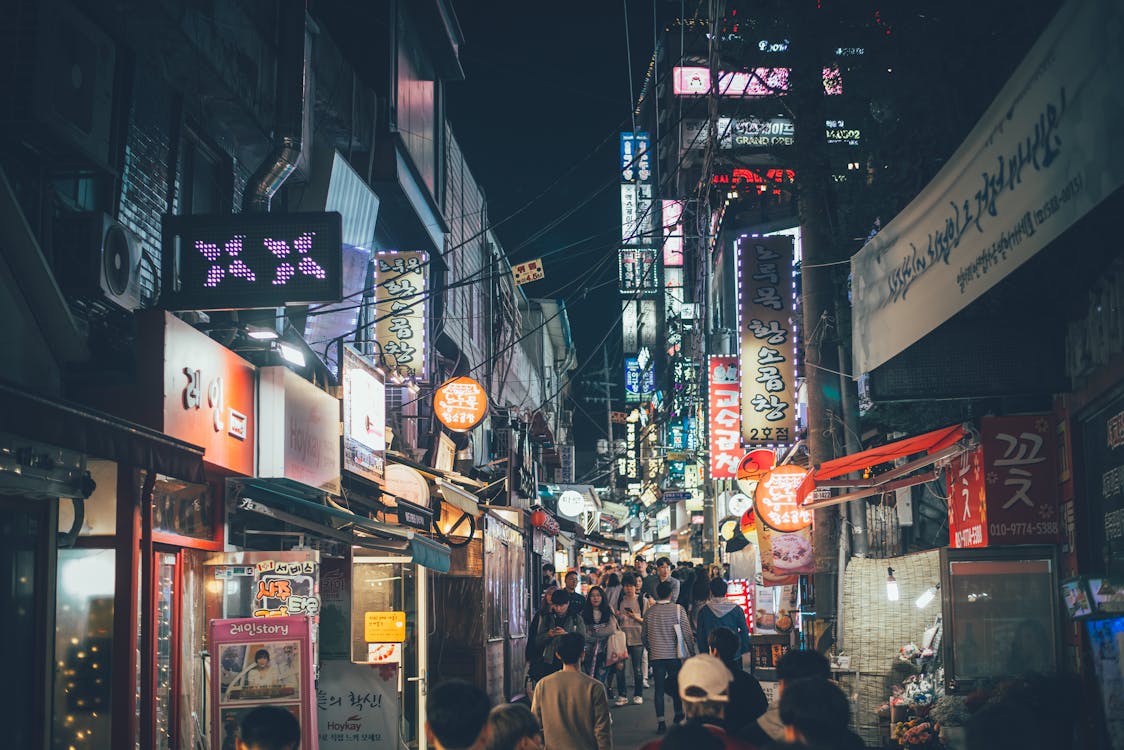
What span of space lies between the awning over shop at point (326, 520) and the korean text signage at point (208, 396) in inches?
12.7

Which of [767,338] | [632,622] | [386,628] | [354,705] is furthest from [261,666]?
[632,622]

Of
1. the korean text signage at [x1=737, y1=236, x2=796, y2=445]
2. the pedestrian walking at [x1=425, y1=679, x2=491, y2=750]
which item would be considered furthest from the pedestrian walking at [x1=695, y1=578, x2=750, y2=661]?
the pedestrian walking at [x1=425, y1=679, x2=491, y2=750]

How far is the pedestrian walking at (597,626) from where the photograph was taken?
19211 mm

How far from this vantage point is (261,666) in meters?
10.2

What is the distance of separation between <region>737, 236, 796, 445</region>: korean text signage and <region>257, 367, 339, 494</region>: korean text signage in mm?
6786

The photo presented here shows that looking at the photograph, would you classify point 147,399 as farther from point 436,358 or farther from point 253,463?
point 436,358

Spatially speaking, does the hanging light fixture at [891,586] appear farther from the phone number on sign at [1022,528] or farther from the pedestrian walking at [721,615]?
the phone number on sign at [1022,528]

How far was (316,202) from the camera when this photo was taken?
15148 mm

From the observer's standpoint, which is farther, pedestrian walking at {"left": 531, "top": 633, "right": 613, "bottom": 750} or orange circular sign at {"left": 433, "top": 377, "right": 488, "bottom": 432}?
orange circular sign at {"left": 433, "top": 377, "right": 488, "bottom": 432}

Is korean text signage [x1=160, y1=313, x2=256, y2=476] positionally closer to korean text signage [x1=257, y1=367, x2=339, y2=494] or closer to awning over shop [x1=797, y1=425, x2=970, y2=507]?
korean text signage [x1=257, y1=367, x2=339, y2=494]

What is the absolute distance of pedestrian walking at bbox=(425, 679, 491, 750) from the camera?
538 cm

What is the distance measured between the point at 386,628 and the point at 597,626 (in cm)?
577

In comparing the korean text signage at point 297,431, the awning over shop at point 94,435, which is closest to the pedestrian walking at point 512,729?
the awning over shop at point 94,435

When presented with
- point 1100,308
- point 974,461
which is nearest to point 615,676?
point 974,461
